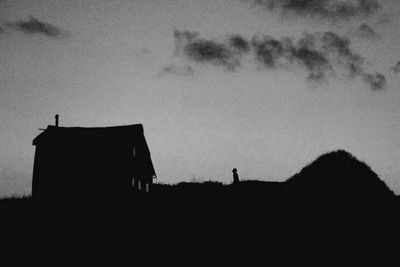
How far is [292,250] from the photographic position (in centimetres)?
1297

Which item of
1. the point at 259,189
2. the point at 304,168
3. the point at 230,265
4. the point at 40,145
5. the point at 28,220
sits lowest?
the point at 230,265

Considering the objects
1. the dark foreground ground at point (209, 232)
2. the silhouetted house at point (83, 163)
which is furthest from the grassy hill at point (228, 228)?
the silhouetted house at point (83, 163)

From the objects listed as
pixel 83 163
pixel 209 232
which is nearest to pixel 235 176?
pixel 209 232

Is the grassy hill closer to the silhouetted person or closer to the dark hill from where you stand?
the dark hill

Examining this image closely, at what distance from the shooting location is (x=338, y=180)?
21.9m

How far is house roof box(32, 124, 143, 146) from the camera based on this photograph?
86.0 ft

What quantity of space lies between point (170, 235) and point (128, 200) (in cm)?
619

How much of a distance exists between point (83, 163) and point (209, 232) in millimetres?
14980

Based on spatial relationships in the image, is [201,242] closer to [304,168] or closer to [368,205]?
[368,205]

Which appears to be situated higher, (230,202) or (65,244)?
(230,202)

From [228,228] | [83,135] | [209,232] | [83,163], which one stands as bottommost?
[209,232]

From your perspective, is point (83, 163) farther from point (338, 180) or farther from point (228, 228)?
point (338, 180)

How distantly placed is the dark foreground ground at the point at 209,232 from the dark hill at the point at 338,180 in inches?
36.6

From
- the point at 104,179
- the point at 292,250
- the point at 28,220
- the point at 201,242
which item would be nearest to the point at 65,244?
the point at 28,220
